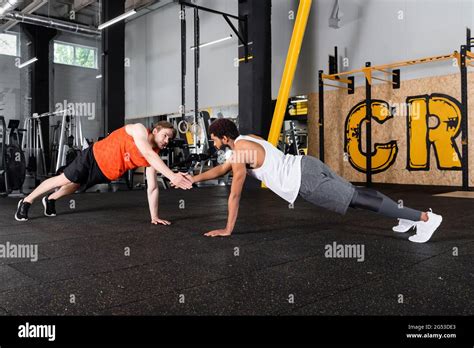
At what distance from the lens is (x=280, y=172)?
2420 millimetres

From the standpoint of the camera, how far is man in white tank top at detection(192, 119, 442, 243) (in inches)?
92.9

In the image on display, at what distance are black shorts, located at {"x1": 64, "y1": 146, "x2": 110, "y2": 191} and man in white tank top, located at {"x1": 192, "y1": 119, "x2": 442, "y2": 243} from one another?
48.5 inches

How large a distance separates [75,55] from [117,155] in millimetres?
12874

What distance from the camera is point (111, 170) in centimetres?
314

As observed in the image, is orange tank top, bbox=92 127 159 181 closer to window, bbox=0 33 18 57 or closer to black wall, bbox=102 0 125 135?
black wall, bbox=102 0 125 135

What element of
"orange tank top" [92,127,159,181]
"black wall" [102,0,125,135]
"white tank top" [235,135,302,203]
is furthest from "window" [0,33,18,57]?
"white tank top" [235,135,302,203]

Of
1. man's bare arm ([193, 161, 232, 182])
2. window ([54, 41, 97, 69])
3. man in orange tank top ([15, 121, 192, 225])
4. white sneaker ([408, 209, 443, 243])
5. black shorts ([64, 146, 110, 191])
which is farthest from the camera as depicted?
window ([54, 41, 97, 69])

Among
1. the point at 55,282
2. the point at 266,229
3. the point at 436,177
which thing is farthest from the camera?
the point at 436,177

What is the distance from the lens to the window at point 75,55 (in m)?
13.8

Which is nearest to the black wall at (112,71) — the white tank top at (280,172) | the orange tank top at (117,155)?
A: the orange tank top at (117,155)

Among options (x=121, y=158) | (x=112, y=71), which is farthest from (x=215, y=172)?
(x=112, y=71)
